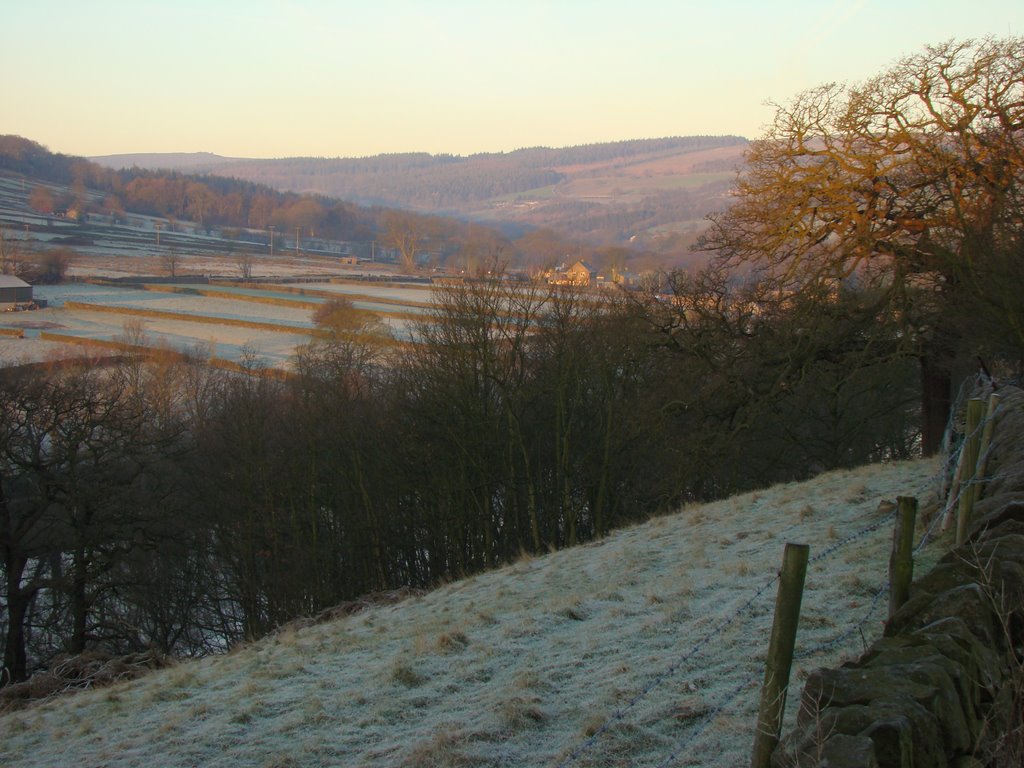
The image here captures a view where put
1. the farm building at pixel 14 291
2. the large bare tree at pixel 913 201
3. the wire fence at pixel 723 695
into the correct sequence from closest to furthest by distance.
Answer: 1. the wire fence at pixel 723 695
2. the large bare tree at pixel 913 201
3. the farm building at pixel 14 291

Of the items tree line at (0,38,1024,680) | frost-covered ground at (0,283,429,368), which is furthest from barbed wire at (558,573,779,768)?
frost-covered ground at (0,283,429,368)

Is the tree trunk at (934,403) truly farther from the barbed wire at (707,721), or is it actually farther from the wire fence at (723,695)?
the barbed wire at (707,721)

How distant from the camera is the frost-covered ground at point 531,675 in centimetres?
626

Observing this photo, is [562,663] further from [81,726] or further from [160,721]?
[81,726]

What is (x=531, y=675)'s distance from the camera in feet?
25.1

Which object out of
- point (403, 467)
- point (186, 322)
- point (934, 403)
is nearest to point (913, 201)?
point (934, 403)

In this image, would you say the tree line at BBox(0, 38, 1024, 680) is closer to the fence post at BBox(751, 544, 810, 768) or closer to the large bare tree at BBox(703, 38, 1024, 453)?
the large bare tree at BBox(703, 38, 1024, 453)

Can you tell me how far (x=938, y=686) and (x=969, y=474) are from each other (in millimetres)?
3817

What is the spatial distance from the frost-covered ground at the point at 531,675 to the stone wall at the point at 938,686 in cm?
124

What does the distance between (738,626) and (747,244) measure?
38.0 feet

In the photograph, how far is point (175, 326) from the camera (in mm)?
67688

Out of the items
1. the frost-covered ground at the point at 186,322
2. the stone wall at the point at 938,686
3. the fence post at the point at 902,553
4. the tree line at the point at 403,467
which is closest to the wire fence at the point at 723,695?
the fence post at the point at 902,553

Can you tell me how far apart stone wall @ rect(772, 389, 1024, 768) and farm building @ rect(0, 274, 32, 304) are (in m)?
78.9

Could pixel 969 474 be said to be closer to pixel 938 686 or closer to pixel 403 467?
pixel 938 686
